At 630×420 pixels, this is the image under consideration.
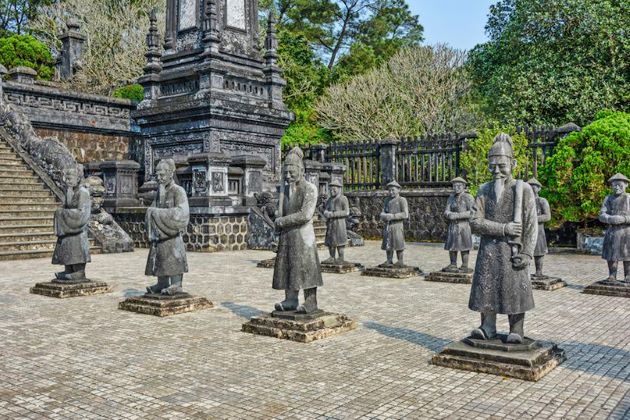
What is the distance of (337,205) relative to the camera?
1270 cm

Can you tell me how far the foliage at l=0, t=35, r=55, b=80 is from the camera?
31.4 metres

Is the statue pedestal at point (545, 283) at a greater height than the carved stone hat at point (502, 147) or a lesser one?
lesser

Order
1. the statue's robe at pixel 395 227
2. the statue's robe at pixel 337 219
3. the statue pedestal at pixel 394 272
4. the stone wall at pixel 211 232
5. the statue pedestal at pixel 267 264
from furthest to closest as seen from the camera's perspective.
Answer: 1. the stone wall at pixel 211 232
2. the statue pedestal at pixel 267 264
3. the statue's robe at pixel 337 219
4. the statue's robe at pixel 395 227
5. the statue pedestal at pixel 394 272

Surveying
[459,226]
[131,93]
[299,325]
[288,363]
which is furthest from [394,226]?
[131,93]

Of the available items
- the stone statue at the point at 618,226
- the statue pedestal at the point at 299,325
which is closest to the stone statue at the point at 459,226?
the stone statue at the point at 618,226

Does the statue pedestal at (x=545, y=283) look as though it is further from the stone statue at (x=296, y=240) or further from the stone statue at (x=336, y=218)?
the stone statue at (x=296, y=240)

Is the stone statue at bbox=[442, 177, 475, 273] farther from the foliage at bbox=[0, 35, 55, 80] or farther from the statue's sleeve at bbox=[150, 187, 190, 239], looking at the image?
the foliage at bbox=[0, 35, 55, 80]

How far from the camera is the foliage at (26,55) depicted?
31.4 m

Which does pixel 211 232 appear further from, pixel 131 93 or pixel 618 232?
pixel 131 93

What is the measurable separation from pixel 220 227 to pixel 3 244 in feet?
17.3

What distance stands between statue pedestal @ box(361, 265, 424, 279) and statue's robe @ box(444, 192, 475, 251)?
840 millimetres

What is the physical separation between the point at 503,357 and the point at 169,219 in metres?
4.66

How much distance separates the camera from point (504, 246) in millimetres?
5645

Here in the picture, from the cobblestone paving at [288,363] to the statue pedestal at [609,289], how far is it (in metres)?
0.24
